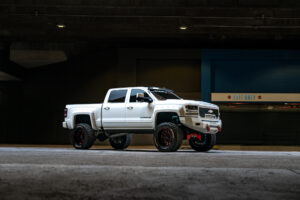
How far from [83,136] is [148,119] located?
9.72ft

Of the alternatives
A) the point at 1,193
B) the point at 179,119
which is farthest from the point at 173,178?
the point at 179,119

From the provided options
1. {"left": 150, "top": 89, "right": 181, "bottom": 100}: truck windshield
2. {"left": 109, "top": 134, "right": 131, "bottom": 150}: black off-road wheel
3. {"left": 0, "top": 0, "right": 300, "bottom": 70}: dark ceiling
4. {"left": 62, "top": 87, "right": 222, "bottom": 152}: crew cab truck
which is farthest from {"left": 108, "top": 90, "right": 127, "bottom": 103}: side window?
{"left": 0, "top": 0, "right": 300, "bottom": 70}: dark ceiling

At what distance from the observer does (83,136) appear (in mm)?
15445

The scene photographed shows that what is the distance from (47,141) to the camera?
2580 centimetres

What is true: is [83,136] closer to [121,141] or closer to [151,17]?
[121,141]

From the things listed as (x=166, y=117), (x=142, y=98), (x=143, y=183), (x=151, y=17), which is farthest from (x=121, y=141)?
(x=143, y=183)

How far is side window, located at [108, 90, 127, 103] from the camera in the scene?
14712 mm

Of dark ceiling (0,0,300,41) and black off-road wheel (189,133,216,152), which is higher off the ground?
dark ceiling (0,0,300,41)

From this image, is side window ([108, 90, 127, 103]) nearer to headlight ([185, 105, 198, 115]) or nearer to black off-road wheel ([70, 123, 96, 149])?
black off-road wheel ([70, 123, 96, 149])

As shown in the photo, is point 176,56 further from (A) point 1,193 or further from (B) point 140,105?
(A) point 1,193

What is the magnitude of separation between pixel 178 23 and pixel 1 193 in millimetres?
16562

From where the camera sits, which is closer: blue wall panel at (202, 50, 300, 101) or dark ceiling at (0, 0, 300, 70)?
dark ceiling at (0, 0, 300, 70)

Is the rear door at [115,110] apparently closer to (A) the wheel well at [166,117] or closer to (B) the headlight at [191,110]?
(A) the wheel well at [166,117]

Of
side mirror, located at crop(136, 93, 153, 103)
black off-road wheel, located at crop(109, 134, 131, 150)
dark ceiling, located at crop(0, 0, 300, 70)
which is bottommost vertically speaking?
black off-road wheel, located at crop(109, 134, 131, 150)
